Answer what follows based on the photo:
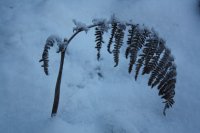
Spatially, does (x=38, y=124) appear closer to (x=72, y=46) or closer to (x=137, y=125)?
(x=137, y=125)

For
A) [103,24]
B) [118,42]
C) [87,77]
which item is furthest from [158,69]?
[87,77]

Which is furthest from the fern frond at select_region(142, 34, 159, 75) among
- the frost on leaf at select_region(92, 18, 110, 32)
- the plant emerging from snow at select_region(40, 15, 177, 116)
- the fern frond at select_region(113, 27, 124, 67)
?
the frost on leaf at select_region(92, 18, 110, 32)

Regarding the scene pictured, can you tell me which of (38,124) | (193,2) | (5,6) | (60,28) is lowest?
(38,124)

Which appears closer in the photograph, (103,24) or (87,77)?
(103,24)

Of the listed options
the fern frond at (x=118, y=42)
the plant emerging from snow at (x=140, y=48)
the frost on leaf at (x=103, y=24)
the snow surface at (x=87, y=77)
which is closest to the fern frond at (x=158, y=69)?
the plant emerging from snow at (x=140, y=48)

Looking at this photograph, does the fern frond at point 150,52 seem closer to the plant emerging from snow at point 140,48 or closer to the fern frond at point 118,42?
the plant emerging from snow at point 140,48

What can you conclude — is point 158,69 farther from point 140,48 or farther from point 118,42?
point 118,42

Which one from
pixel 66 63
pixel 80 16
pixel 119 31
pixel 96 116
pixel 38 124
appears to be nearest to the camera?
pixel 119 31

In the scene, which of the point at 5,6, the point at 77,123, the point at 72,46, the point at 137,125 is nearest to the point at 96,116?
the point at 77,123
